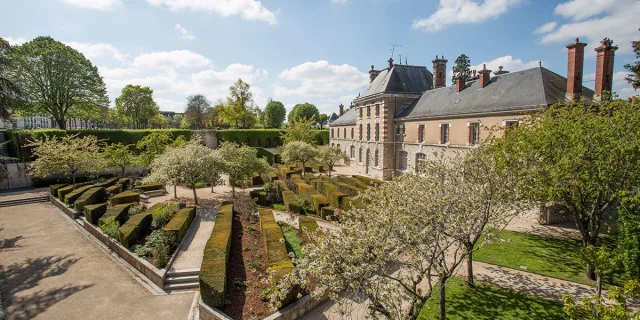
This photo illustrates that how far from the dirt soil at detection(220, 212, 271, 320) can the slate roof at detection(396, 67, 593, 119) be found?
52.9ft

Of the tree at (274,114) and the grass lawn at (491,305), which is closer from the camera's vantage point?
the grass lawn at (491,305)

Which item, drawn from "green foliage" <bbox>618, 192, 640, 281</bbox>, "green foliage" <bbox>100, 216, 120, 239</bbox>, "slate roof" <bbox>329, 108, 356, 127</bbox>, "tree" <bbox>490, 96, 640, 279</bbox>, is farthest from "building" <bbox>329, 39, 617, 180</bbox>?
"green foliage" <bbox>100, 216, 120, 239</bbox>

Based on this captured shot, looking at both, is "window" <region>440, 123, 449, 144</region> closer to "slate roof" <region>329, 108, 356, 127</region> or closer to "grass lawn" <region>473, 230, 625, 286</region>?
"grass lawn" <region>473, 230, 625, 286</region>

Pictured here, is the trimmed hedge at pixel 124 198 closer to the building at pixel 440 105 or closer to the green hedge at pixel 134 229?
the green hedge at pixel 134 229

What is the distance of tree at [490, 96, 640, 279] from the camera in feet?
33.6

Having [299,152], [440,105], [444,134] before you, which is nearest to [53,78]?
[299,152]

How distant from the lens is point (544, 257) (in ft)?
45.7

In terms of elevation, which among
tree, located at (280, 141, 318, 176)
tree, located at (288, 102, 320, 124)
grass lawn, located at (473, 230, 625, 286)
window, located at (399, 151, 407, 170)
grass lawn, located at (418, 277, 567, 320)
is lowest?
grass lawn, located at (418, 277, 567, 320)

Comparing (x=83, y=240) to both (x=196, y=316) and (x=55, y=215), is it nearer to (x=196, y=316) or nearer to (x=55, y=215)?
(x=55, y=215)

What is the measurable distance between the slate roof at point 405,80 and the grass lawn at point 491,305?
79.2 feet

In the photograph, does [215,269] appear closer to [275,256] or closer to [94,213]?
[275,256]

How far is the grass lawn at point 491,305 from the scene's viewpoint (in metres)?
9.85

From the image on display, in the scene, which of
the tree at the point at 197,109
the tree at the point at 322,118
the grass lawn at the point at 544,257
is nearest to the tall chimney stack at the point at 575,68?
the grass lawn at the point at 544,257

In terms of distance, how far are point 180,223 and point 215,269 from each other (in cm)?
593
